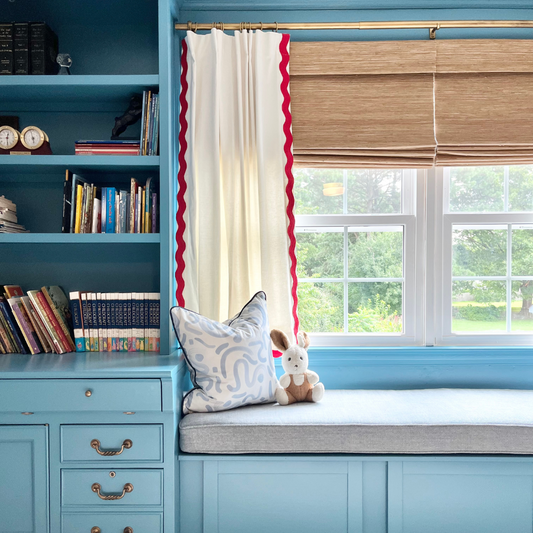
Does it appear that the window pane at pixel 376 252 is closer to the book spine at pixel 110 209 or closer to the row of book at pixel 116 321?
the row of book at pixel 116 321

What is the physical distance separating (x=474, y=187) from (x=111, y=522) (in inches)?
84.6

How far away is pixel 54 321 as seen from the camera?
1967 millimetres

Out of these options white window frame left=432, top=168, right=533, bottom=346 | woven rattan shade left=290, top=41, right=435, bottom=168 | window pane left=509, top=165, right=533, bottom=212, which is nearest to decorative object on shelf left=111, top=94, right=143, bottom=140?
woven rattan shade left=290, top=41, right=435, bottom=168

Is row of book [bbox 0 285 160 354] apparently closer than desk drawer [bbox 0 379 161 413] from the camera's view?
No

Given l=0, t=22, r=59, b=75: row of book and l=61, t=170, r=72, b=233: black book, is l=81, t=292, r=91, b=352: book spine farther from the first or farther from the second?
l=0, t=22, r=59, b=75: row of book

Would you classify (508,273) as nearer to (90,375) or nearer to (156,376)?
(156,376)

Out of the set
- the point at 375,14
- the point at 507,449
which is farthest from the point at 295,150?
the point at 507,449

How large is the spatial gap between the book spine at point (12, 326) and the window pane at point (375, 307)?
1.52 metres

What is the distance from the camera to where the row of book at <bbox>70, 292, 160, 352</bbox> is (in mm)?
1971

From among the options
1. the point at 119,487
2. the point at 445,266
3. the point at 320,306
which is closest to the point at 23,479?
the point at 119,487

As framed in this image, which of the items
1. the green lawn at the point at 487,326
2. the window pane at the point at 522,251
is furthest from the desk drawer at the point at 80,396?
the window pane at the point at 522,251

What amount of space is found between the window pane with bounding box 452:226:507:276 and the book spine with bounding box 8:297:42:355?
199 centimetres

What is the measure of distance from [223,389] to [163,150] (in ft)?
3.27

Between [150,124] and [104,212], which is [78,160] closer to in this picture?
[104,212]
